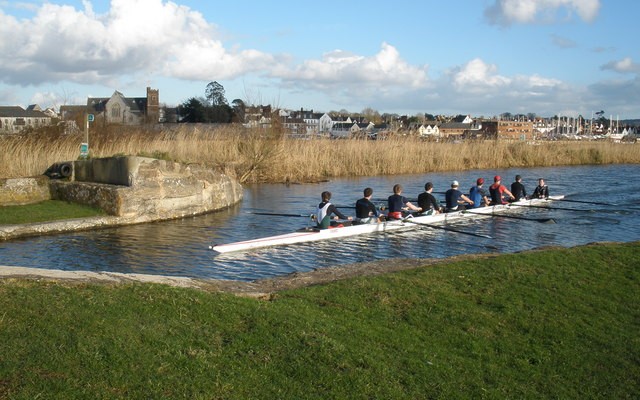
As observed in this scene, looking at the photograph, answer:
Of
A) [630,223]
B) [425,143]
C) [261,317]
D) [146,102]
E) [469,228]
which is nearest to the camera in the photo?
[261,317]

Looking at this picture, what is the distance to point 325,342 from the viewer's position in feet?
19.9

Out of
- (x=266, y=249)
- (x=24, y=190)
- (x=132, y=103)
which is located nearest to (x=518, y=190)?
(x=266, y=249)

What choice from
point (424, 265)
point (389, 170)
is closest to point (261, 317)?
point (424, 265)

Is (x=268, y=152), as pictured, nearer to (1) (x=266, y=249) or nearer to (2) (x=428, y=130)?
(1) (x=266, y=249)

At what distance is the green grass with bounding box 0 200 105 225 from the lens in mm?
16172

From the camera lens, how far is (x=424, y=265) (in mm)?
11195

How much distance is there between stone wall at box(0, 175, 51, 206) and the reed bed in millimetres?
1954

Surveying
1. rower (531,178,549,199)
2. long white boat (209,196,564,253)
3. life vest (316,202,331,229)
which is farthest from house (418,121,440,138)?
life vest (316,202,331,229)

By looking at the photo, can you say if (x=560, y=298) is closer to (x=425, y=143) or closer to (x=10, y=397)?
(x=10, y=397)

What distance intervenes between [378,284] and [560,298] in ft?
8.63

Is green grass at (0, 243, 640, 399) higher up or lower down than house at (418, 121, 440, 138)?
lower down

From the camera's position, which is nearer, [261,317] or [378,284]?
[261,317]

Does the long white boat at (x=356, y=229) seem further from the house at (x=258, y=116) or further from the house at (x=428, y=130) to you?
the house at (x=428, y=130)

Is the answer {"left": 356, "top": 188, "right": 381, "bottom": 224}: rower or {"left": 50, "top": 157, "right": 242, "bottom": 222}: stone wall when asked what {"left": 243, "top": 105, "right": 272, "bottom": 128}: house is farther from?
{"left": 356, "top": 188, "right": 381, "bottom": 224}: rower
